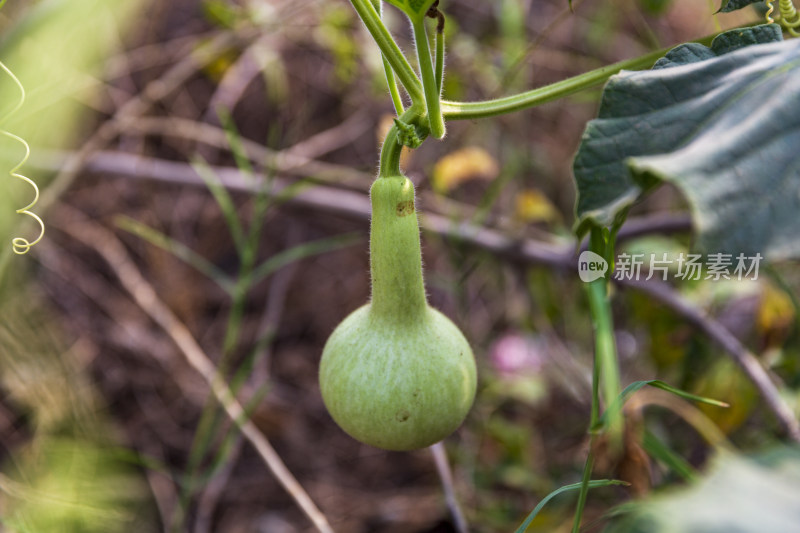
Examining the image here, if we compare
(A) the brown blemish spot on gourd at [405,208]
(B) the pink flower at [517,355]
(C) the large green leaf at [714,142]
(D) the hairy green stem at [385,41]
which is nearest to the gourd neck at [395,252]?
(A) the brown blemish spot on gourd at [405,208]

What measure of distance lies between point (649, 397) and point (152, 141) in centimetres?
181

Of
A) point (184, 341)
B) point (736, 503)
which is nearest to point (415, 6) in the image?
point (736, 503)

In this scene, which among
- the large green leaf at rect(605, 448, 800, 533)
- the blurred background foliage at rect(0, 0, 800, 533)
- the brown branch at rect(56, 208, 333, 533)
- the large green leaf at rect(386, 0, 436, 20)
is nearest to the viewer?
the large green leaf at rect(605, 448, 800, 533)

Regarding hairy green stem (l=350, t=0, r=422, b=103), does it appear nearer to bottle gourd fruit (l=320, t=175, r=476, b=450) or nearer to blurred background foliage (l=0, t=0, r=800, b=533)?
bottle gourd fruit (l=320, t=175, r=476, b=450)

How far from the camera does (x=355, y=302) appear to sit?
2.33 m

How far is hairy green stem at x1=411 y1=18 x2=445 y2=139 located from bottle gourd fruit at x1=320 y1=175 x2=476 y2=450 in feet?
0.26

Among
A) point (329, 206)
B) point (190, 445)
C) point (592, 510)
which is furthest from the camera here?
point (190, 445)

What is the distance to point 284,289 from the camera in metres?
2.02

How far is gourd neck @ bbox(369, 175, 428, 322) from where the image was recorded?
2.45ft

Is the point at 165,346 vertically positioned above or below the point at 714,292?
below

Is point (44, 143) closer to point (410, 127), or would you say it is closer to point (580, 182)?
point (410, 127)

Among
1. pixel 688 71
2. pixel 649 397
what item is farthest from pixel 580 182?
pixel 649 397

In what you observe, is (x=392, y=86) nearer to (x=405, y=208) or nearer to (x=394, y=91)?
(x=394, y=91)

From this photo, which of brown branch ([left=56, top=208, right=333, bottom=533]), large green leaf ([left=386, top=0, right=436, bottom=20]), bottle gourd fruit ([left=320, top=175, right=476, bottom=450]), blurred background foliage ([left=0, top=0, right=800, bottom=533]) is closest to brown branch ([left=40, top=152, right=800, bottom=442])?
blurred background foliage ([left=0, top=0, right=800, bottom=533])
